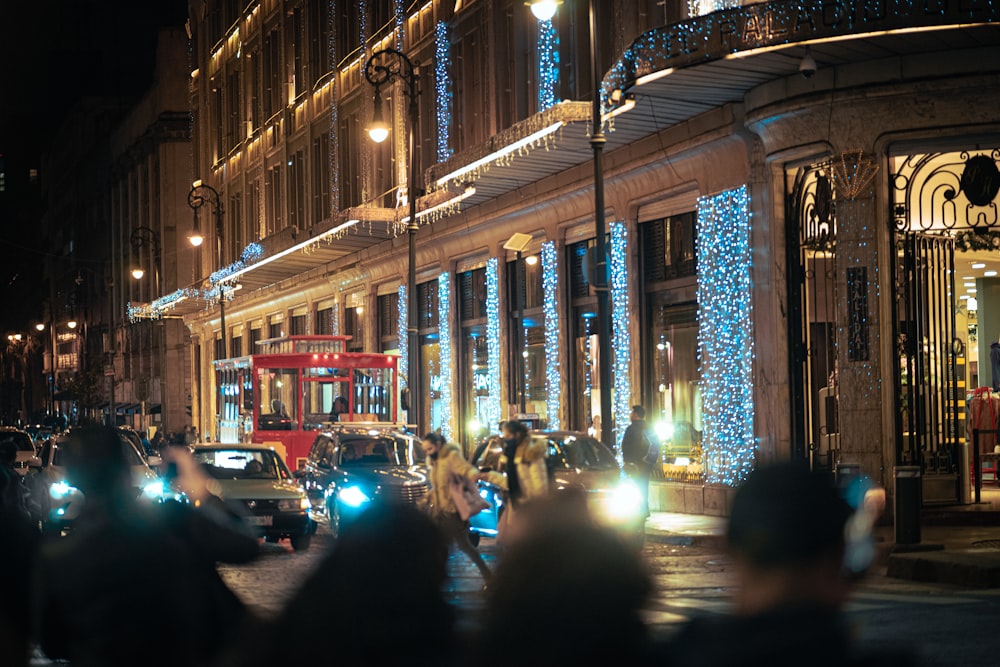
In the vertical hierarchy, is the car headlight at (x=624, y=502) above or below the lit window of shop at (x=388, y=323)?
below

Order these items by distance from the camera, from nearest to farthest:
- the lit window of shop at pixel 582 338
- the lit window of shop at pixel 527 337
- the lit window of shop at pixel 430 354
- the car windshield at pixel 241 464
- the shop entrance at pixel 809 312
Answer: the car windshield at pixel 241 464
the shop entrance at pixel 809 312
the lit window of shop at pixel 582 338
the lit window of shop at pixel 527 337
the lit window of shop at pixel 430 354

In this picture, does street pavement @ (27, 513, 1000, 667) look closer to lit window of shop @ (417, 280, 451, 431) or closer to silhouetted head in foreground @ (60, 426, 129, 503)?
silhouetted head in foreground @ (60, 426, 129, 503)

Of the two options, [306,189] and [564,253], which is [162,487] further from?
[306,189]

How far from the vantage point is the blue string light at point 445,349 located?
3844cm

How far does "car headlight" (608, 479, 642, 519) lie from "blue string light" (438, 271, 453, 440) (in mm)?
18291

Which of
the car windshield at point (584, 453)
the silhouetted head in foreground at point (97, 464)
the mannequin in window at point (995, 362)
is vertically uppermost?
the mannequin in window at point (995, 362)

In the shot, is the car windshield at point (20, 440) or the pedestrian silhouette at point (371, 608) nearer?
the pedestrian silhouette at point (371, 608)

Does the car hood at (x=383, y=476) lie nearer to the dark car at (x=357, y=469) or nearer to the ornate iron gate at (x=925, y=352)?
the dark car at (x=357, y=469)

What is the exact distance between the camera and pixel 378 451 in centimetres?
2292

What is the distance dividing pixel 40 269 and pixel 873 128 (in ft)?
466

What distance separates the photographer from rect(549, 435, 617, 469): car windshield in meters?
20.6

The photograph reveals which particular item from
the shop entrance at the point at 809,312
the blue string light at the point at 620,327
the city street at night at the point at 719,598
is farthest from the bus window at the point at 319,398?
the shop entrance at the point at 809,312

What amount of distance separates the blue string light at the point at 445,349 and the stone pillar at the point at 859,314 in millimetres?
17378

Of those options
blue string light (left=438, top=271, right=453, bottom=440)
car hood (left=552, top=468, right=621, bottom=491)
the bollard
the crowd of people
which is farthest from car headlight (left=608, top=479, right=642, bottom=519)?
blue string light (left=438, top=271, right=453, bottom=440)
